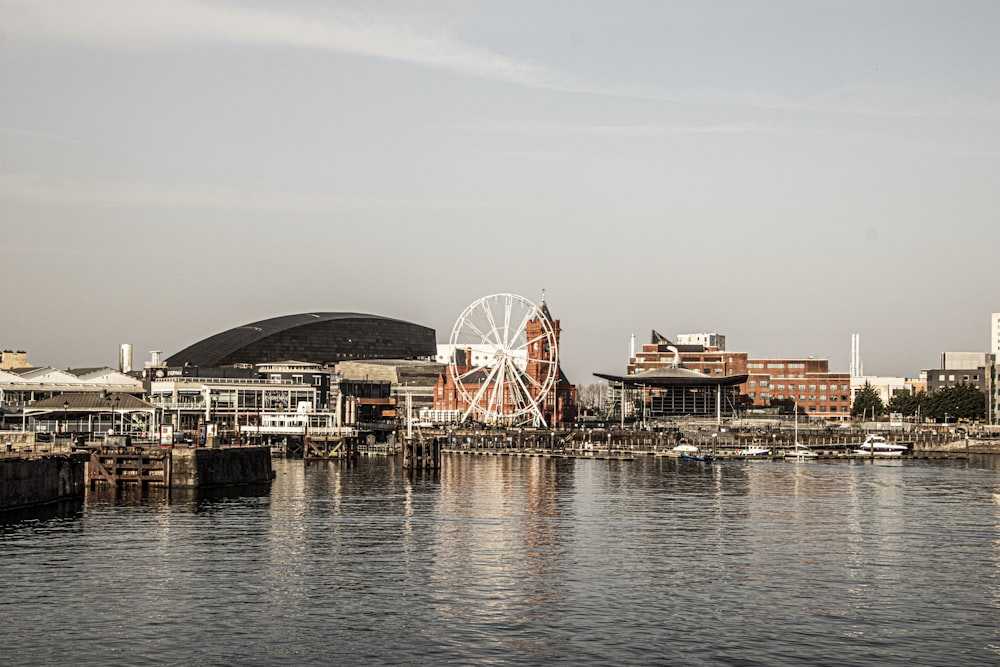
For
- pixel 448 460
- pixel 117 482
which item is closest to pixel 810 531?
pixel 117 482

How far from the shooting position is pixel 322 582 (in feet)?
172

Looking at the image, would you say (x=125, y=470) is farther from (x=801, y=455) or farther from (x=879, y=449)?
(x=879, y=449)

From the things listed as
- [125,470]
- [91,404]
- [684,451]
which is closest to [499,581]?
[125,470]

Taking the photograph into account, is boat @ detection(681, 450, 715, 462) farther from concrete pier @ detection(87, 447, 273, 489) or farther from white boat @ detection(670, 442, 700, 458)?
concrete pier @ detection(87, 447, 273, 489)

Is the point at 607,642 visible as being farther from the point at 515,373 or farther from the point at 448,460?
the point at 515,373

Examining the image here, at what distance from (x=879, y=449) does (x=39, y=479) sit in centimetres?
12380

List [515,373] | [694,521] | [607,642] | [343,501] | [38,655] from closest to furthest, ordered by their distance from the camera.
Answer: [38,655]
[607,642]
[694,521]
[343,501]
[515,373]

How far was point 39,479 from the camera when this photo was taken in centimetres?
7819

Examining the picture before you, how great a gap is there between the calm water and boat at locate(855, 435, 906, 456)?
250 ft

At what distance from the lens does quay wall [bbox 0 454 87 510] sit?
73875 millimetres

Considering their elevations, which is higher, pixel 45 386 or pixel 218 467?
pixel 45 386

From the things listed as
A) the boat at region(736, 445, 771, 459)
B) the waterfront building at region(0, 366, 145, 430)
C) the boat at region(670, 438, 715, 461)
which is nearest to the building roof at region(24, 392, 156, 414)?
the waterfront building at region(0, 366, 145, 430)

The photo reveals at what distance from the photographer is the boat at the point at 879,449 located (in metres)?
167

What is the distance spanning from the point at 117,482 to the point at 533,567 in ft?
163
